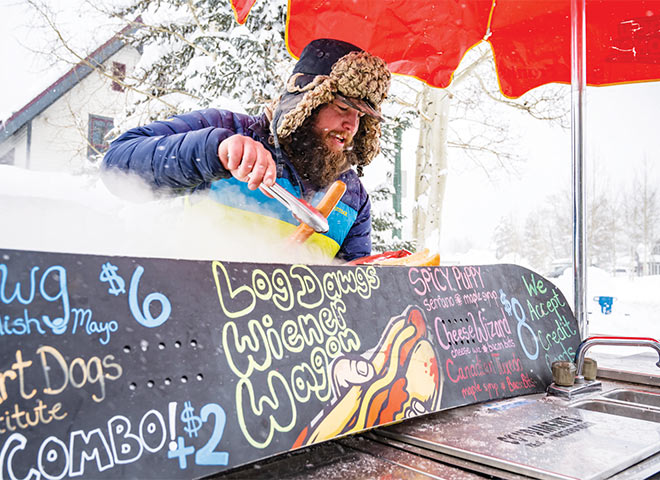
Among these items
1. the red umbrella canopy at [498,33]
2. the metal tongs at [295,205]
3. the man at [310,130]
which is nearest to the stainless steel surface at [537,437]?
the metal tongs at [295,205]

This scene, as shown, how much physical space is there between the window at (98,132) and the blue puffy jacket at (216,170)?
Result: 23.8ft

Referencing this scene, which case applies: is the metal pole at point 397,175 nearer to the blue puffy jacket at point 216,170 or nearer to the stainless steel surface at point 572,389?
the blue puffy jacket at point 216,170

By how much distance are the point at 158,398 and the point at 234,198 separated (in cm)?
102

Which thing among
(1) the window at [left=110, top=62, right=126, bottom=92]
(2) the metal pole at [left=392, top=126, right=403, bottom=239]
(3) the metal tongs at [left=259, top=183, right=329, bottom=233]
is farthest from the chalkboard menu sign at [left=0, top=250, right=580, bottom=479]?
(1) the window at [left=110, top=62, right=126, bottom=92]

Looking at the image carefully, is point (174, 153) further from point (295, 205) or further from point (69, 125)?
point (69, 125)

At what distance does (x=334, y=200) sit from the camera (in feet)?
5.60

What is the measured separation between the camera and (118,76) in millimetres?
7617

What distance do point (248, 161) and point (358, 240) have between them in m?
1.05

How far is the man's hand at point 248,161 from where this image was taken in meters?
1.18

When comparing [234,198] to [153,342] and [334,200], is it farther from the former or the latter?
[153,342]

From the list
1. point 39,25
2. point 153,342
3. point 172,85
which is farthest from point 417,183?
point 153,342

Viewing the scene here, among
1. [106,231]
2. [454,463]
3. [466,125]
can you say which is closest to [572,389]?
[454,463]

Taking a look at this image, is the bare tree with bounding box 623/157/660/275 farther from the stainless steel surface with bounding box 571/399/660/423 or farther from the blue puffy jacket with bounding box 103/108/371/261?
the blue puffy jacket with bounding box 103/108/371/261

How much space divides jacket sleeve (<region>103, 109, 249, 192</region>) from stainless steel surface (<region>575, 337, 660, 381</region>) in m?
1.43
